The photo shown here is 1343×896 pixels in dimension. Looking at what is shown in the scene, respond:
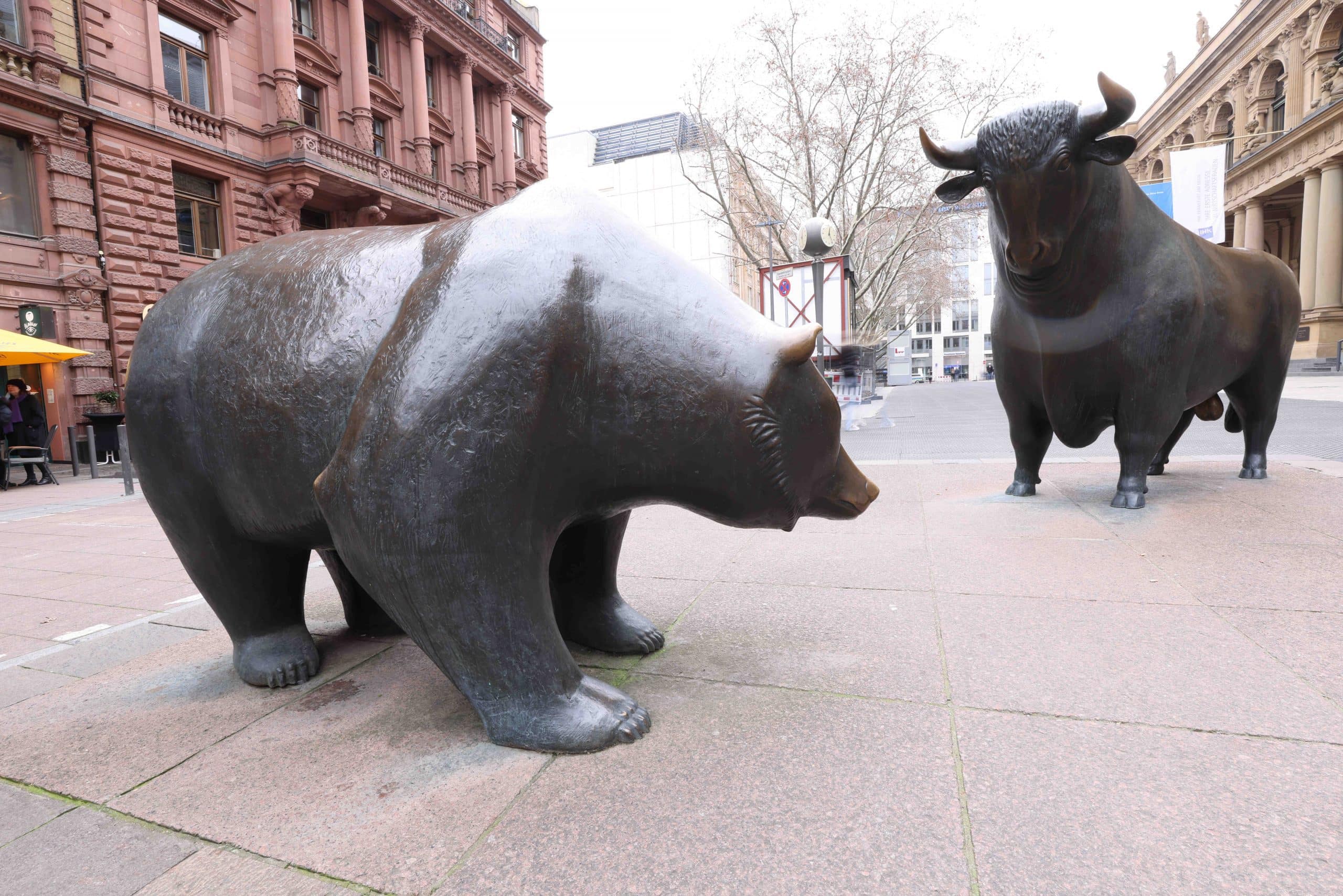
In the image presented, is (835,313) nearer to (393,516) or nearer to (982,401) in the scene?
(982,401)

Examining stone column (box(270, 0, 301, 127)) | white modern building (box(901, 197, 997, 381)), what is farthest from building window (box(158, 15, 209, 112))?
white modern building (box(901, 197, 997, 381))

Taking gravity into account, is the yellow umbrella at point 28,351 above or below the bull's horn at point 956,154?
below

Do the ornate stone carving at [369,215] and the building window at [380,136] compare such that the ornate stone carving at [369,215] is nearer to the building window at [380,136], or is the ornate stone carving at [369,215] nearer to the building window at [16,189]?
the building window at [380,136]

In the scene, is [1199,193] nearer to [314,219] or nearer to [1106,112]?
[1106,112]

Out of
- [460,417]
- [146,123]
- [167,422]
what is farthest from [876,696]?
[146,123]

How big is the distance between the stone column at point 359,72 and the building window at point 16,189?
8.83 metres

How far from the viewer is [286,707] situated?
6.97 feet

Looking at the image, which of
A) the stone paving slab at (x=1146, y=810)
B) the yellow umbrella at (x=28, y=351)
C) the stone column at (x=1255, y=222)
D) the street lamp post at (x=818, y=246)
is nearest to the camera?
the stone paving slab at (x=1146, y=810)

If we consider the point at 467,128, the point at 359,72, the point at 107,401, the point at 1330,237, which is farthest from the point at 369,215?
the point at 1330,237

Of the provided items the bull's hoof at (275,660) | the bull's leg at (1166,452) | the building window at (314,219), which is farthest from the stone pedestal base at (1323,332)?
the bull's hoof at (275,660)

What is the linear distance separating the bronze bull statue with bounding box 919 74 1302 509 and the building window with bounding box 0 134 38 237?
55.9 feet

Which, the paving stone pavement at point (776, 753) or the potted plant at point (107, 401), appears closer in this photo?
the paving stone pavement at point (776, 753)

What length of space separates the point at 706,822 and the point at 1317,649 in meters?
2.16

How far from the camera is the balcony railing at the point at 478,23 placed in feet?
85.6
